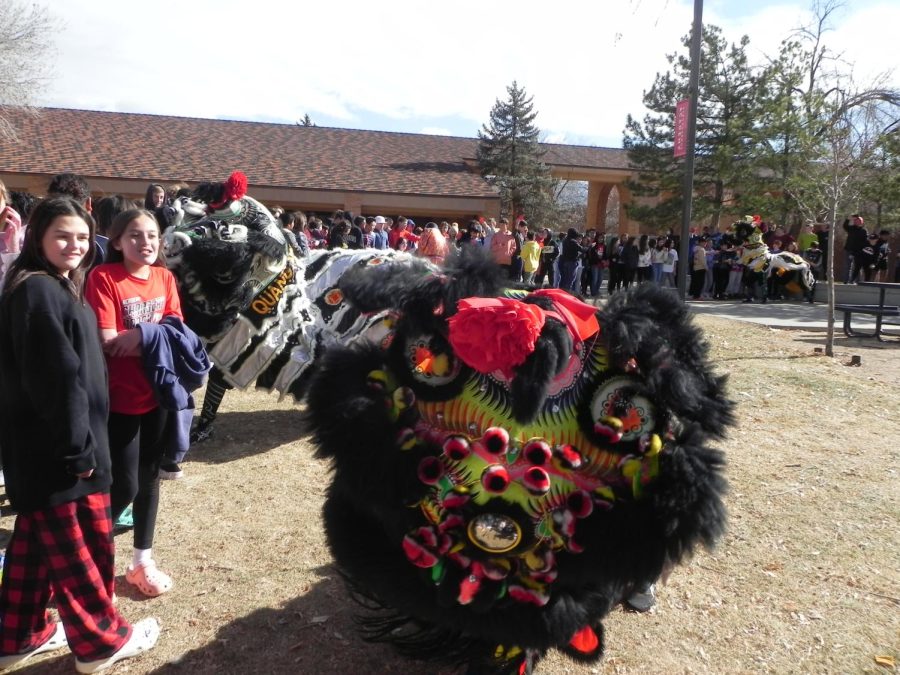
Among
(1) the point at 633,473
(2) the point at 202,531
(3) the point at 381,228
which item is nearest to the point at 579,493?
(1) the point at 633,473

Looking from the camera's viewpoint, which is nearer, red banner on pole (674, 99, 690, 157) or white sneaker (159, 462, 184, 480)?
white sneaker (159, 462, 184, 480)

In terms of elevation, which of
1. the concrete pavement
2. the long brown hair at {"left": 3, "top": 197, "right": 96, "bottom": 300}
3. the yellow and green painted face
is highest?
the long brown hair at {"left": 3, "top": 197, "right": 96, "bottom": 300}

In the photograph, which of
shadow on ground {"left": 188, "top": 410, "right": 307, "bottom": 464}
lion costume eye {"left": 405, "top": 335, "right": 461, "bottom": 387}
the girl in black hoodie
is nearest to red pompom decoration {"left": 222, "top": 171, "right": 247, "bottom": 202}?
shadow on ground {"left": 188, "top": 410, "right": 307, "bottom": 464}

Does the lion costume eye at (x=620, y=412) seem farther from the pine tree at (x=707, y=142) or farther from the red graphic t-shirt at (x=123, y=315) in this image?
the pine tree at (x=707, y=142)

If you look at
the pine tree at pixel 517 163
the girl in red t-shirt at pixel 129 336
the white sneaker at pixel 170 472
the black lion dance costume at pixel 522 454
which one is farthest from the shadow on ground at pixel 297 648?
the pine tree at pixel 517 163

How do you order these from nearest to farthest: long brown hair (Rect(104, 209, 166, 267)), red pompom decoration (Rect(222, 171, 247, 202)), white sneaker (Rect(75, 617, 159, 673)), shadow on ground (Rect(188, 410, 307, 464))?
white sneaker (Rect(75, 617, 159, 673)), long brown hair (Rect(104, 209, 166, 267)), red pompom decoration (Rect(222, 171, 247, 202)), shadow on ground (Rect(188, 410, 307, 464))

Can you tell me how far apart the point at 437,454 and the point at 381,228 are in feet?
43.8

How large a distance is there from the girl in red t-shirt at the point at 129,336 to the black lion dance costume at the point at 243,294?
1721 mm

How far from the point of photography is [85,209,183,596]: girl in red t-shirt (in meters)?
2.81

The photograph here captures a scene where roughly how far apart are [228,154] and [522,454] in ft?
87.1

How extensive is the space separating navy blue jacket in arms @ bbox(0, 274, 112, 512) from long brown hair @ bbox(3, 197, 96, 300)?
38 millimetres

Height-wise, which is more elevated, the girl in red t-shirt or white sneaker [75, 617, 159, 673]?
the girl in red t-shirt

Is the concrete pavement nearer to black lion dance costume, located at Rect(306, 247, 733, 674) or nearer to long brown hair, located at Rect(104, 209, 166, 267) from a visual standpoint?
black lion dance costume, located at Rect(306, 247, 733, 674)

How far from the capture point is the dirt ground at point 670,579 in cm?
290
